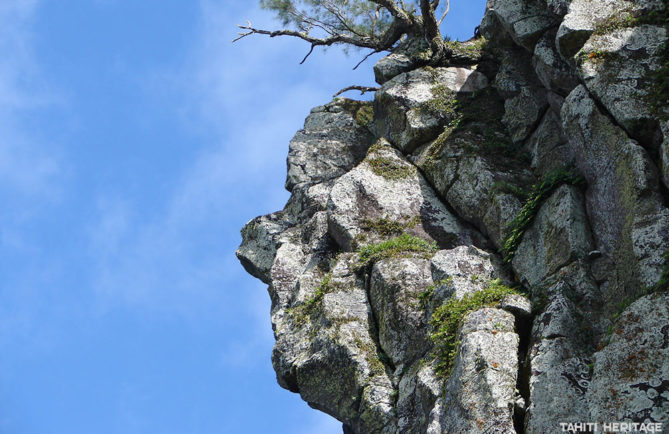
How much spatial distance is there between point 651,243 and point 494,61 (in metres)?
12.8

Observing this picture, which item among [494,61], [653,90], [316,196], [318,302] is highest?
[494,61]

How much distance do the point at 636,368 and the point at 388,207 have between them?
35.9 ft

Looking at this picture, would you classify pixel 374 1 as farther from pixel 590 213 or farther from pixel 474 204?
pixel 590 213

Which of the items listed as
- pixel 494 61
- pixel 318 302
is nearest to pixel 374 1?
pixel 494 61

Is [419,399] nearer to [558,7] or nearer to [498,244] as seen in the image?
[498,244]

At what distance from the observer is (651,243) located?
13898 mm

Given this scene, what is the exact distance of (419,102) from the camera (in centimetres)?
2427

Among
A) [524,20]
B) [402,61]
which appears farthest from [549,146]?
[402,61]

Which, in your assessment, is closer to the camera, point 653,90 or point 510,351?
point 510,351

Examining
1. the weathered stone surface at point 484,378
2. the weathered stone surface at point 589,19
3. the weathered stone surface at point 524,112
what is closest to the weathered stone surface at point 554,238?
the weathered stone surface at point 484,378

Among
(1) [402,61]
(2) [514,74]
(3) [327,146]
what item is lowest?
(2) [514,74]

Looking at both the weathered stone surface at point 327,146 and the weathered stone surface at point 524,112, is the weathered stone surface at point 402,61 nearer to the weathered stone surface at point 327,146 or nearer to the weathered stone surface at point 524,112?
the weathered stone surface at point 327,146

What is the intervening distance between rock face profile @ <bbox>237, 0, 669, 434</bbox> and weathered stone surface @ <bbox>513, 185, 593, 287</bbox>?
0.16 ft

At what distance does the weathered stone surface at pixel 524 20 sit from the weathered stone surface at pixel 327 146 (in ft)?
26.1
